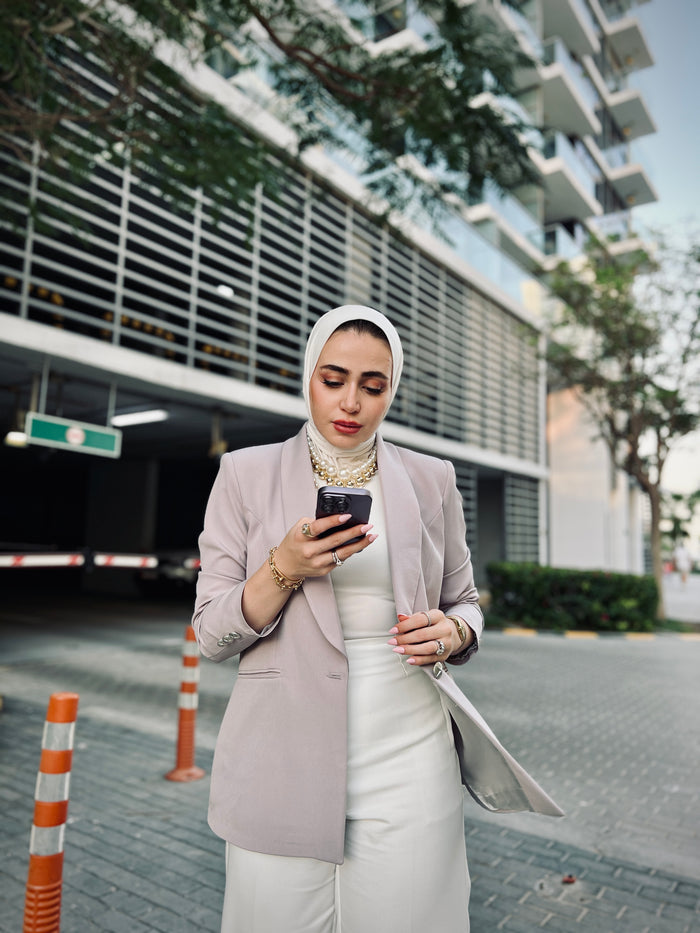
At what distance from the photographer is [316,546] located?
128 cm

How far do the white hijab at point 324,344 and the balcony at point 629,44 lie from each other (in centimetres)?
3810

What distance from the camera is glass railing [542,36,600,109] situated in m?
24.3

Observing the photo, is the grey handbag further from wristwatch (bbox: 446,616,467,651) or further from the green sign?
the green sign

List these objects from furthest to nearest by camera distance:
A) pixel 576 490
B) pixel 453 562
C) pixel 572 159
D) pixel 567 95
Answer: pixel 572 159
pixel 567 95
pixel 576 490
pixel 453 562

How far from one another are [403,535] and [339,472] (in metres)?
0.23

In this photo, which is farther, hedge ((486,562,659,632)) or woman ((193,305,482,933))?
hedge ((486,562,659,632))

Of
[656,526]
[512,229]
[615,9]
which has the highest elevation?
[615,9]

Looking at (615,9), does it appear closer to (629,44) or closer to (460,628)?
(629,44)

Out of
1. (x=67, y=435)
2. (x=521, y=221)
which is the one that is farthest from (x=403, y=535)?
(x=521, y=221)

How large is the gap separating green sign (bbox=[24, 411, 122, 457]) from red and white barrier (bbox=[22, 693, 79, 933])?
6.32m

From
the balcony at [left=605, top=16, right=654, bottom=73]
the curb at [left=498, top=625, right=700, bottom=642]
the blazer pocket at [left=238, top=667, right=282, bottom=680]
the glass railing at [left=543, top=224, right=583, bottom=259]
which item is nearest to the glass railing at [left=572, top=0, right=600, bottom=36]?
the balcony at [left=605, top=16, right=654, bottom=73]

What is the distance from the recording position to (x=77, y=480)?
26.2 metres

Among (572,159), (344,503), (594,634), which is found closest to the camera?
(344,503)

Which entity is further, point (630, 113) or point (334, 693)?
point (630, 113)
